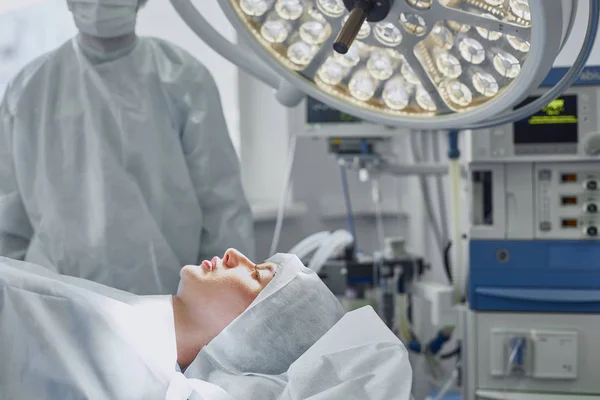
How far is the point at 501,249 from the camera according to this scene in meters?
1.92

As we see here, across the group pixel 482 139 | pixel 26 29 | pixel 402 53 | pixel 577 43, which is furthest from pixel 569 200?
pixel 26 29

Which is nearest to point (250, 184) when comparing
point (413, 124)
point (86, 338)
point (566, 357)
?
point (566, 357)

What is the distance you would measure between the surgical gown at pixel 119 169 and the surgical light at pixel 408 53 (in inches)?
23.3

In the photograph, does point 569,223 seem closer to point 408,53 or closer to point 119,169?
point 408,53

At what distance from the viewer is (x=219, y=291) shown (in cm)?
136

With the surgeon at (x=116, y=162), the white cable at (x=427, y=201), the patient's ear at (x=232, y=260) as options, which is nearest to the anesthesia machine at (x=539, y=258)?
the surgeon at (x=116, y=162)

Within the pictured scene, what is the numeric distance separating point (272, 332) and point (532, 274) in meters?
0.89

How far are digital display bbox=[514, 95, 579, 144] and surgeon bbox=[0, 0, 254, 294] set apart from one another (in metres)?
0.73

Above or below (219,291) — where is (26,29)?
above

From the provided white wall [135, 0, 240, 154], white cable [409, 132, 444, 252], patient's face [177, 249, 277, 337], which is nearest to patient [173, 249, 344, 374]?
patient's face [177, 249, 277, 337]

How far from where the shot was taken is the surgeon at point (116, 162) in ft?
5.58

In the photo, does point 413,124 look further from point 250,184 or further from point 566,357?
point 250,184

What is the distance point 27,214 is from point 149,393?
88cm

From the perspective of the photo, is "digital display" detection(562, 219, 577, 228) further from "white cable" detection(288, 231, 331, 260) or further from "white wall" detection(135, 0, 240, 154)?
"white wall" detection(135, 0, 240, 154)
